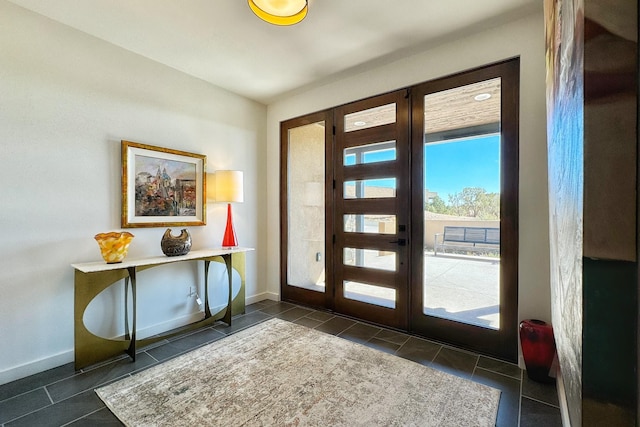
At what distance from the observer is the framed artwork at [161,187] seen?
2898 millimetres

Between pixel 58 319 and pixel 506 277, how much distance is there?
4018 millimetres

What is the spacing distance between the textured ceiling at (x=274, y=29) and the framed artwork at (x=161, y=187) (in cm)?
104

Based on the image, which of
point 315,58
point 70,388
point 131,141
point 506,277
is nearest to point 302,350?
point 70,388

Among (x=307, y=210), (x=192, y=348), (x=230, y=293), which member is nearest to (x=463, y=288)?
(x=307, y=210)

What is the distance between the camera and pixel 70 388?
213 centimetres

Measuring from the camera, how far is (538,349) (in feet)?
7.11

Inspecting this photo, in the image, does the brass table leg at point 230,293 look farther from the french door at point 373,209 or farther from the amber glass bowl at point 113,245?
the french door at point 373,209

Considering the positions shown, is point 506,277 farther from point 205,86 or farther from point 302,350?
point 205,86

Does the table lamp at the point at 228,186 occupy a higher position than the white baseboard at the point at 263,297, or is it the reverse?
the table lamp at the point at 228,186

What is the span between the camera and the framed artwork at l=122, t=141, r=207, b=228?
114 inches

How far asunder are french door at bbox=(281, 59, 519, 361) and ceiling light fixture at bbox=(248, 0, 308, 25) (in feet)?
4.87

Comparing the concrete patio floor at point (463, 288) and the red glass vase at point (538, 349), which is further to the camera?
the concrete patio floor at point (463, 288)

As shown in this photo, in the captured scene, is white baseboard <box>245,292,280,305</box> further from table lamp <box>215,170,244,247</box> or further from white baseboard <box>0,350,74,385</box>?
white baseboard <box>0,350,74,385</box>

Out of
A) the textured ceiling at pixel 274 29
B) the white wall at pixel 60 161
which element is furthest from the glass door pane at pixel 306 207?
the white wall at pixel 60 161
